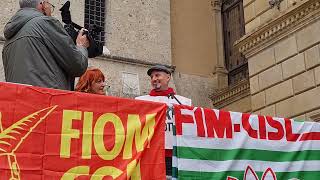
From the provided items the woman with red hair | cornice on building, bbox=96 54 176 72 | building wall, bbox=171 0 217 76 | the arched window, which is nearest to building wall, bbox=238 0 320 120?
the arched window

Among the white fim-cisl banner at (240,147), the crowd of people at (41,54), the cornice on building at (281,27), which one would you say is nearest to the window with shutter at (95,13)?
the cornice on building at (281,27)

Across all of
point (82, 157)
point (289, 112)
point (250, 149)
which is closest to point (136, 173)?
point (82, 157)

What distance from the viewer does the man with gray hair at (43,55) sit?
5.27 m

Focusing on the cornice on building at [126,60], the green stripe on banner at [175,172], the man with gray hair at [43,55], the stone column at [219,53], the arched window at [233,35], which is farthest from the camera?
the stone column at [219,53]

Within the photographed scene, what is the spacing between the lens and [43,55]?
17.4 ft

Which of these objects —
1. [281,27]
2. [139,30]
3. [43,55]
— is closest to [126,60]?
[139,30]

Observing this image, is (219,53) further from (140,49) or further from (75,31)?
(75,31)

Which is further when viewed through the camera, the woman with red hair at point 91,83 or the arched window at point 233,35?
the arched window at point 233,35

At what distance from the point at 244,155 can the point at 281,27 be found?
5.86m

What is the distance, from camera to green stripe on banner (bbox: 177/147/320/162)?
18.5ft

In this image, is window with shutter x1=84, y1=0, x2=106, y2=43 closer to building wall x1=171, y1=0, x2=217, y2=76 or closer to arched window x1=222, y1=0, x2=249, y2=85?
building wall x1=171, y1=0, x2=217, y2=76

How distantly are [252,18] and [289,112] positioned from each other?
275 cm

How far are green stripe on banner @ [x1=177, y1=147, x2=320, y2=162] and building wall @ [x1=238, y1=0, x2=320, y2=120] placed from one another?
12.8 feet

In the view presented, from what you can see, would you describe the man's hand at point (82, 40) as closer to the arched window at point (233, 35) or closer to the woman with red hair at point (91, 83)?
the woman with red hair at point (91, 83)
